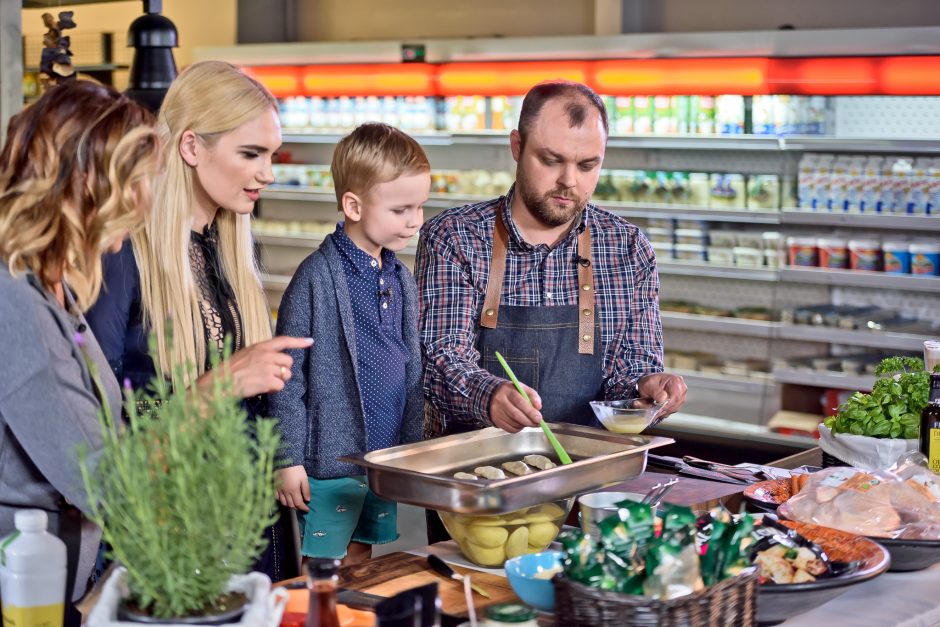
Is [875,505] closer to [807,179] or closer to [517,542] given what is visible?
[517,542]

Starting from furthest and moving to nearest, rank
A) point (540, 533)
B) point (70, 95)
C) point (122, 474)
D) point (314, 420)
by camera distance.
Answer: point (314, 420) < point (540, 533) < point (70, 95) < point (122, 474)

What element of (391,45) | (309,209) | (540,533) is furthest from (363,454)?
(309,209)

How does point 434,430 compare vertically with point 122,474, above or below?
below

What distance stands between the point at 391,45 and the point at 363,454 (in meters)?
5.95

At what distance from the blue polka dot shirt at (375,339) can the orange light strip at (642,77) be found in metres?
3.97

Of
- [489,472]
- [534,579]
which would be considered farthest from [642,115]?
[534,579]

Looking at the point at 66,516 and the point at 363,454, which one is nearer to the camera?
the point at 66,516

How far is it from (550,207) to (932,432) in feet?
3.72

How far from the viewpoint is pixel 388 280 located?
300 centimetres

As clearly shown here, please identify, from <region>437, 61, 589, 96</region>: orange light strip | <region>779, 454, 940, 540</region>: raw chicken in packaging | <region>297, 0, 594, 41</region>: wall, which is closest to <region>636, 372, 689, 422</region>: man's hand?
<region>779, 454, 940, 540</region>: raw chicken in packaging

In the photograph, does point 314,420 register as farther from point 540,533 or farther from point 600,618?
point 600,618

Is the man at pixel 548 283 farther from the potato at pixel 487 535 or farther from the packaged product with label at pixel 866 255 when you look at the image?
the packaged product with label at pixel 866 255

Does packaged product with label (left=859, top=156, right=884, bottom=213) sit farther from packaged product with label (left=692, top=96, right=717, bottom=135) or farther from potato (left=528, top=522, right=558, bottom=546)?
potato (left=528, top=522, right=558, bottom=546)

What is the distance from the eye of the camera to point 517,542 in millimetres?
2174
